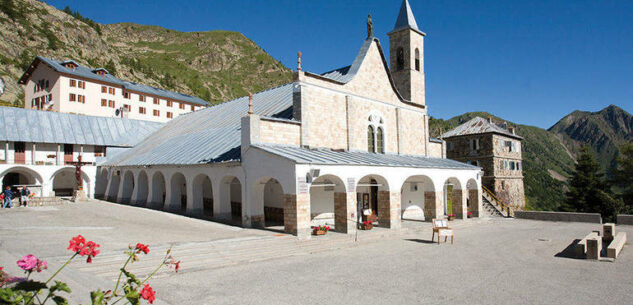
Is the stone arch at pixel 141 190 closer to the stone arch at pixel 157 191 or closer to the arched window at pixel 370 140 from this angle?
the stone arch at pixel 157 191

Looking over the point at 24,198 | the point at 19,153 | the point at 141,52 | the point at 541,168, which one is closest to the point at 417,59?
the point at 24,198

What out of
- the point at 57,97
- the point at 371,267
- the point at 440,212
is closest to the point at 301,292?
the point at 371,267

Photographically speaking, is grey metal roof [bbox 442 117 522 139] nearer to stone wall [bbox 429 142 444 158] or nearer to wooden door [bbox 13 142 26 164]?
stone wall [bbox 429 142 444 158]

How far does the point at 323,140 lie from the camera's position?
68.8 ft

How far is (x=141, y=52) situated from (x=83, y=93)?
10565cm

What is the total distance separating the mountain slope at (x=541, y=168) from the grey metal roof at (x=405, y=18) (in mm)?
27838

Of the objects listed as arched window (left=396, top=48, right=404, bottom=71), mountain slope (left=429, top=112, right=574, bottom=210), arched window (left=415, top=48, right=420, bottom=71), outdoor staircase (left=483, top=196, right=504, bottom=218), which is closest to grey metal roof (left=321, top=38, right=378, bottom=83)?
arched window (left=396, top=48, right=404, bottom=71)

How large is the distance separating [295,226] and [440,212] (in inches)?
450

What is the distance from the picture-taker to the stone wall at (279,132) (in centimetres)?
1839

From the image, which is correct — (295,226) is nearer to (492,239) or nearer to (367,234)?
(367,234)

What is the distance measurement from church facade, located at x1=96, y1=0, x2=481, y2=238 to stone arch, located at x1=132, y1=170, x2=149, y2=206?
0.26 ft

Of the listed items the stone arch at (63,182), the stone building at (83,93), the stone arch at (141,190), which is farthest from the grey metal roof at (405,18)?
the stone building at (83,93)

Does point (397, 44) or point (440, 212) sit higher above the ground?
point (397, 44)

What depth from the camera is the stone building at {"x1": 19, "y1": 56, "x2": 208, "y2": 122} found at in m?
48.4
